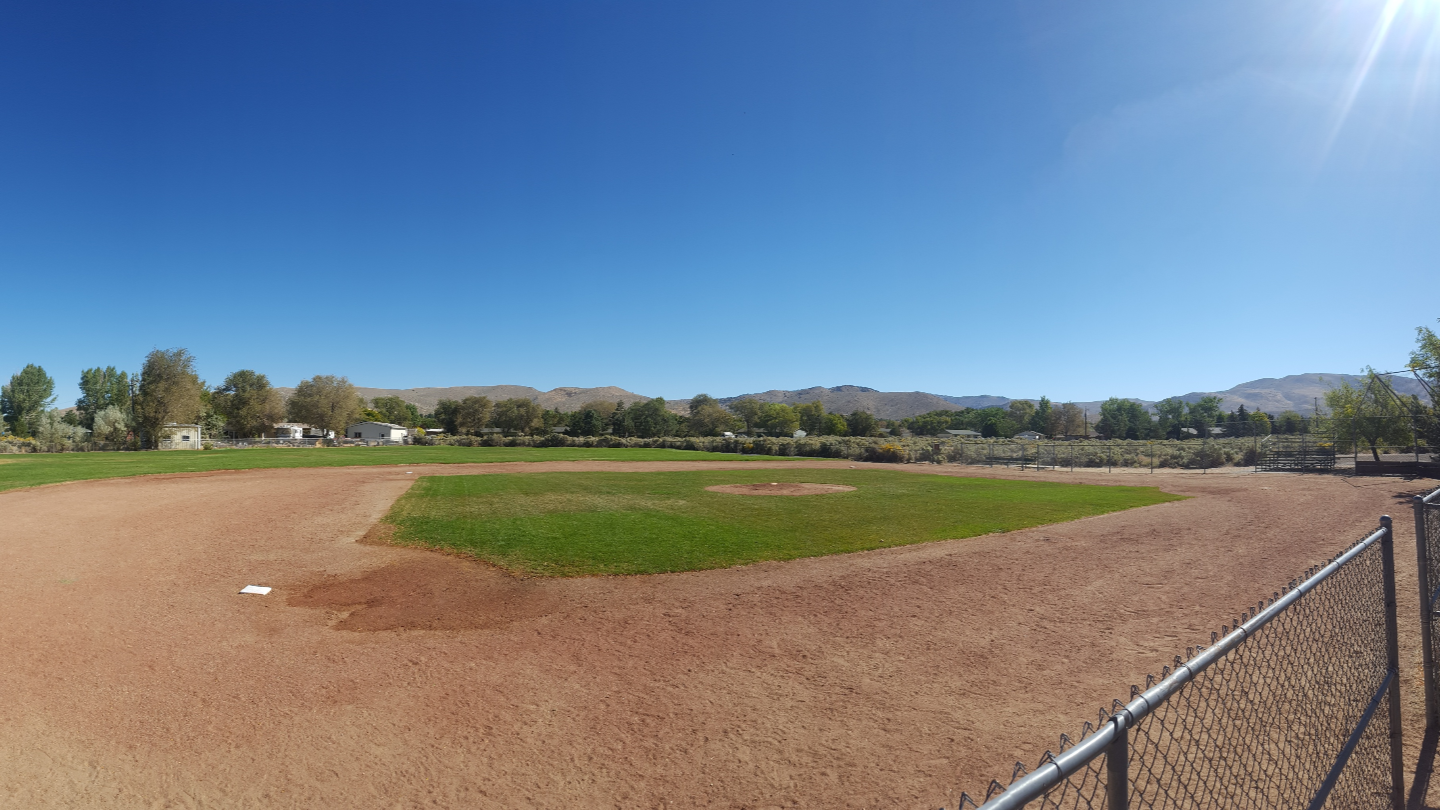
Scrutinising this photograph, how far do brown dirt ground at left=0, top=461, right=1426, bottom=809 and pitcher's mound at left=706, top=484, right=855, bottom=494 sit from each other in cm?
1088

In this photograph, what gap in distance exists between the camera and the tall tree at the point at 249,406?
94438mm

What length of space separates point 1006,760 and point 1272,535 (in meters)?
13.4

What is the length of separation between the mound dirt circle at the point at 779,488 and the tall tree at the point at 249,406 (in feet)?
327

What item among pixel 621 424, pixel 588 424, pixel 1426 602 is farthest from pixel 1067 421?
pixel 1426 602

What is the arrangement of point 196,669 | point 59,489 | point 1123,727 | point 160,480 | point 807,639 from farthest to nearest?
point 160,480, point 59,489, point 807,639, point 196,669, point 1123,727

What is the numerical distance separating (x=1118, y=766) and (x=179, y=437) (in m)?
83.2

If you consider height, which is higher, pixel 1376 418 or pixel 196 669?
pixel 1376 418

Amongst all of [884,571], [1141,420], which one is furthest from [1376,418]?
[1141,420]

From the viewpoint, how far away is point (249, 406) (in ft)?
308

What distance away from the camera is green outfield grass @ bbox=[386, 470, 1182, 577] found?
11.4m

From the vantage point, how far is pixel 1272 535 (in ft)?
43.9

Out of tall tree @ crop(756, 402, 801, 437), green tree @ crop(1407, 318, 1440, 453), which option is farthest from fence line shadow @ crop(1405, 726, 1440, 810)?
tall tree @ crop(756, 402, 801, 437)

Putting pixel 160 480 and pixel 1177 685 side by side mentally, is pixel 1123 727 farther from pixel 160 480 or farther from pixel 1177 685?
pixel 160 480

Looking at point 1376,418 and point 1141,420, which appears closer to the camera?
point 1376,418
